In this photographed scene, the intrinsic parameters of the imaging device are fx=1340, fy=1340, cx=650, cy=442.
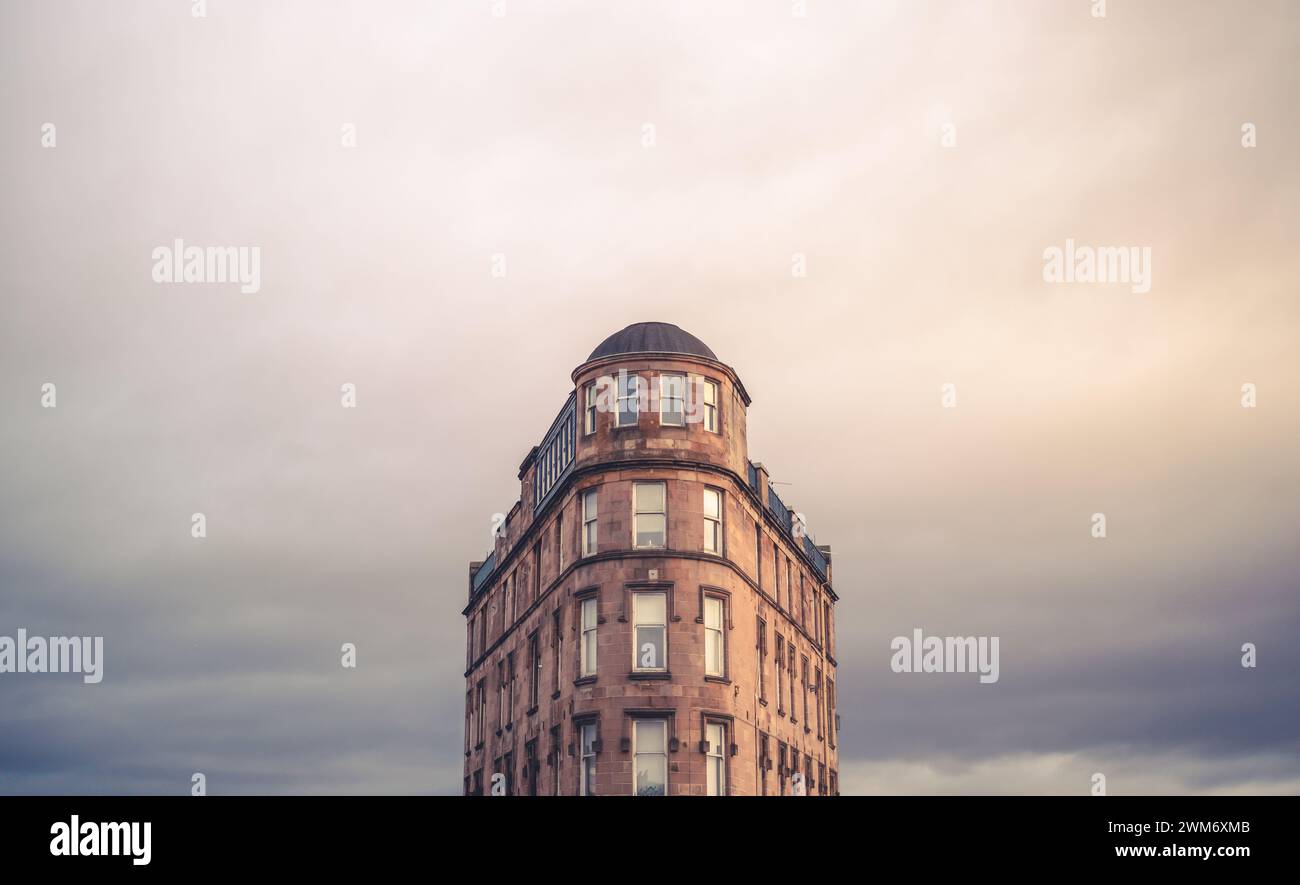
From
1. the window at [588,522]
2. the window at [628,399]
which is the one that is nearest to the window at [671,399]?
the window at [628,399]

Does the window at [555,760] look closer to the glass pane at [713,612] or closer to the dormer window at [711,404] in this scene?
the glass pane at [713,612]

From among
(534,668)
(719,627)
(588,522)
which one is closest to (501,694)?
(534,668)

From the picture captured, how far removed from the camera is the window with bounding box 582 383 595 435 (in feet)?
163

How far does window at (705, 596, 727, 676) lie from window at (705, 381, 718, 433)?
635 cm

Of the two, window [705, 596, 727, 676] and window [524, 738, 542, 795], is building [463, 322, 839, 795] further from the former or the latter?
window [524, 738, 542, 795]

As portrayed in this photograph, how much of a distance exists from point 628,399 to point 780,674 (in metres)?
16.8

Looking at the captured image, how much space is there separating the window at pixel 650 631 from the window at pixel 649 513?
1998mm

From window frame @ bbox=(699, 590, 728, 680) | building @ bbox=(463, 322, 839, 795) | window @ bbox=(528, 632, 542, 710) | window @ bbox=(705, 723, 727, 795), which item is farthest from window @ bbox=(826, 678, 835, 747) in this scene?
window @ bbox=(705, 723, 727, 795)

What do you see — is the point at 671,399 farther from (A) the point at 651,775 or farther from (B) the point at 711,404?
(A) the point at 651,775

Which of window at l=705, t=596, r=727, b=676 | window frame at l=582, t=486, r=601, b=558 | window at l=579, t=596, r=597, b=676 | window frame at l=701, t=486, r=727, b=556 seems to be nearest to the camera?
window at l=705, t=596, r=727, b=676

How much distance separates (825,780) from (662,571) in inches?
1095

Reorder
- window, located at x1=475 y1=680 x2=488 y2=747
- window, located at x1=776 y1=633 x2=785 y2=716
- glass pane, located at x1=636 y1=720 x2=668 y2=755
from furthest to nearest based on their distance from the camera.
→ window, located at x1=475 y1=680 x2=488 y2=747
window, located at x1=776 y1=633 x2=785 y2=716
glass pane, located at x1=636 y1=720 x2=668 y2=755
